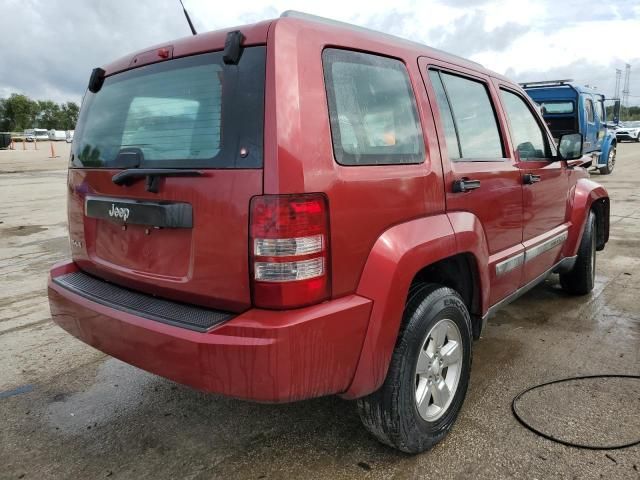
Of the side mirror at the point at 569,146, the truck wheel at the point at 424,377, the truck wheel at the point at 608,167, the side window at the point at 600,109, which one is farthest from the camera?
the truck wheel at the point at 608,167

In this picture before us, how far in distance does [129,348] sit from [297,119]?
1.19 metres

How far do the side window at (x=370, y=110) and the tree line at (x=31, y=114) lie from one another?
91322mm

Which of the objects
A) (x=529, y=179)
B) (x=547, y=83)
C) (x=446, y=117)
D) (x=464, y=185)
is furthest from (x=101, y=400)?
(x=547, y=83)

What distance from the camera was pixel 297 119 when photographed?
1932mm

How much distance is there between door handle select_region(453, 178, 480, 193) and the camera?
263 centimetres

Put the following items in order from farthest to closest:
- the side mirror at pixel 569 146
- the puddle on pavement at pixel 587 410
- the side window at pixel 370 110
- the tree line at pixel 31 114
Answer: the tree line at pixel 31 114
the side mirror at pixel 569 146
the puddle on pavement at pixel 587 410
the side window at pixel 370 110

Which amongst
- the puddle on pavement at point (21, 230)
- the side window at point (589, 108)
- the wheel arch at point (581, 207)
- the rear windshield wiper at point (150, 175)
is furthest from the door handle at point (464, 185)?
the side window at point (589, 108)

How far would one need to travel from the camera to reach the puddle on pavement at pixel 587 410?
2.59m

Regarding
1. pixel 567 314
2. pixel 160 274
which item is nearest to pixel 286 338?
pixel 160 274

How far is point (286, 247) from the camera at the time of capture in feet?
6.25

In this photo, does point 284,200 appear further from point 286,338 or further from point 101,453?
point 101,453

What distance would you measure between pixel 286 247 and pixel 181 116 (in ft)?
2.61

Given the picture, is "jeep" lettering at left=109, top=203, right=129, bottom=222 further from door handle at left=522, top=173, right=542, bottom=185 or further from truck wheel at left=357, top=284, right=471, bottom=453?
door handle at left=522, top=173, right=542, bottom=185

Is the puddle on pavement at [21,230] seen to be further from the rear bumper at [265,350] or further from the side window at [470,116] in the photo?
the side window at [470,116]
